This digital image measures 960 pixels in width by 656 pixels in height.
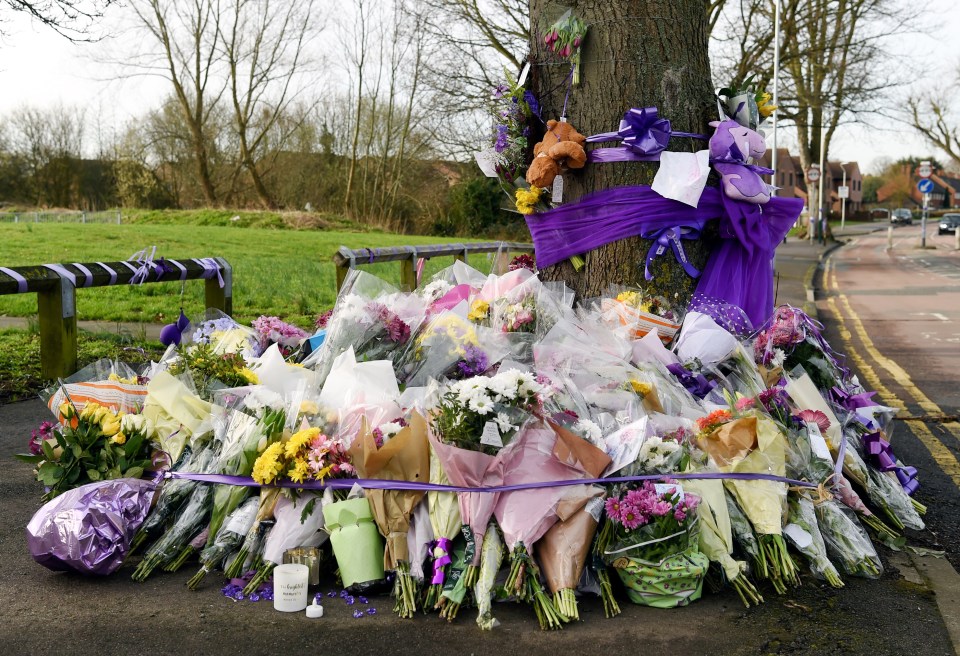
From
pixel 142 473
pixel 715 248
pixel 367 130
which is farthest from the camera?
pixel 367 130

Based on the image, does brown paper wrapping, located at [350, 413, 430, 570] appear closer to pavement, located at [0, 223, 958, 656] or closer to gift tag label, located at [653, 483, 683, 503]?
pavement, located at [0, 223, 958, 656]

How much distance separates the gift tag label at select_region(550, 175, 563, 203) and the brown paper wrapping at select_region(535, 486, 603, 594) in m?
2.32

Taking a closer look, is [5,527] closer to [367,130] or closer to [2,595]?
[2,595]

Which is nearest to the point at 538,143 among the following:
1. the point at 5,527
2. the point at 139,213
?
the point at 5,527

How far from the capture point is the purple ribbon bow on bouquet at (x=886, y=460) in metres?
4.64

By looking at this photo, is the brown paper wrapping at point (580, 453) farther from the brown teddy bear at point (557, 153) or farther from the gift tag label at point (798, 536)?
the brown teddy bear at point (557, 153)

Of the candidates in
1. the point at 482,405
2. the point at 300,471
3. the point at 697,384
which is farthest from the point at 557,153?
the point at 300,471

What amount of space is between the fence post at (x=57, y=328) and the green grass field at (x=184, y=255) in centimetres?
299

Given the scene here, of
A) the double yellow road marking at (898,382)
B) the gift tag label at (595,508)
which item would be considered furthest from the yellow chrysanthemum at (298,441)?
the double yellow road marking at (898,382)

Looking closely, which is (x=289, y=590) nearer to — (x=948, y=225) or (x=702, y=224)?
(x=702, y=224)

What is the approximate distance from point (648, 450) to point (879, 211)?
125043 mm

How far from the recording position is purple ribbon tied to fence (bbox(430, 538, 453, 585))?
3.41m

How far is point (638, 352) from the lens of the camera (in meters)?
4.72

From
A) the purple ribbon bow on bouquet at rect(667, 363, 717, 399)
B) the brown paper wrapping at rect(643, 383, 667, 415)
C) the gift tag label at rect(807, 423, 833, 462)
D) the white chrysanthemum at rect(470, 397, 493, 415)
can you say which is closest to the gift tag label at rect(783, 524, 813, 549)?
the gift tag label at rect(807, 423, 833, 462)
